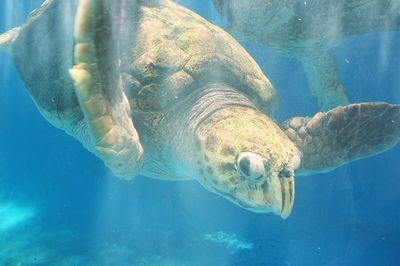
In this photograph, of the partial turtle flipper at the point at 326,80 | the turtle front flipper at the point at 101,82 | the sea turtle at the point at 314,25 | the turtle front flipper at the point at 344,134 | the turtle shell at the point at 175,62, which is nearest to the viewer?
the turtle front flipper at the point at 101,82

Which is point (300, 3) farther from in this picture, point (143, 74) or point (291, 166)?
point (291, 166)

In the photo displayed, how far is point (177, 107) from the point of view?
3.28 m

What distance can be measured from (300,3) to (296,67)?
19.8 ft

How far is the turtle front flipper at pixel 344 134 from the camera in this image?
3383 mm

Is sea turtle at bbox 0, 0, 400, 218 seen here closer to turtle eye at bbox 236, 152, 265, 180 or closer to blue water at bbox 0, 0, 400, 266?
turtle eye at bbox 236, 152, 265, 180

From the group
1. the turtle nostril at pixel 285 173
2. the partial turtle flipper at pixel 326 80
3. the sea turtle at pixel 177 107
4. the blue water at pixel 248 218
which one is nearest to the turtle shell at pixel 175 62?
the sea turtle at pixel 177 107

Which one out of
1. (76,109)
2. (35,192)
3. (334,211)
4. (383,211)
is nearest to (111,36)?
(76,109)

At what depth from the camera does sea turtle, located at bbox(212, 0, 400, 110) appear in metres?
5.09

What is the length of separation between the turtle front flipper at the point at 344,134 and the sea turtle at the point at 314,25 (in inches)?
86.8

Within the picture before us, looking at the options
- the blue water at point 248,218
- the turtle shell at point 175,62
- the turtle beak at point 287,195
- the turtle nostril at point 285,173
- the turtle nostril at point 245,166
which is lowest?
the blue water at point 248,218

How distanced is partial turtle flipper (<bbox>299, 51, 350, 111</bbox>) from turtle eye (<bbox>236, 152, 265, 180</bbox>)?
450 cm

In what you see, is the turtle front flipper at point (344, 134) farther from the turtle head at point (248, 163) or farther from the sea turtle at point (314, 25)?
the sea turtle at point (314, 25)

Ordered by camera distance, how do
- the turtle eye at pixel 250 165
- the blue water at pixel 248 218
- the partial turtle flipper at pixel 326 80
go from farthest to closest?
the blue water at pixel 248 218, the partial turtle flipper at pixel 326 80, the turtle eye at pixel 250 165

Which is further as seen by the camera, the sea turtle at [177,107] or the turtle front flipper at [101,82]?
the sea turtle at [177,107]
